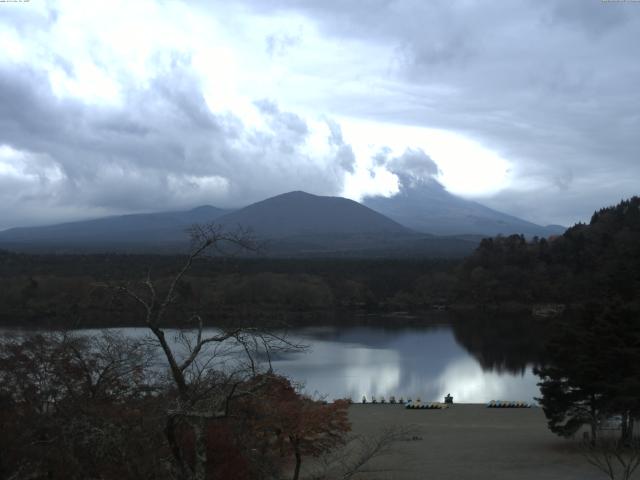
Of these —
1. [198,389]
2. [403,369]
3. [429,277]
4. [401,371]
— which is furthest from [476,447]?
[429,277]

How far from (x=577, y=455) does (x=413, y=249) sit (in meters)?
87.6

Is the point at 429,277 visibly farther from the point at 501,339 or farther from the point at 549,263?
the point at 501,339

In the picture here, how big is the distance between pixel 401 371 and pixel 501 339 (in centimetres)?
918

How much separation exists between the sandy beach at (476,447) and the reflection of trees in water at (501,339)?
5475 millimetres

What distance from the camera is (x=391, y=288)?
51.6m

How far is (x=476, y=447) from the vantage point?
11.5 meters

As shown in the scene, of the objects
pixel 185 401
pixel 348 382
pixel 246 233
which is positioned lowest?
pixel 348 382

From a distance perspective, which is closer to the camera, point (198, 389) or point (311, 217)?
point (198, 389)

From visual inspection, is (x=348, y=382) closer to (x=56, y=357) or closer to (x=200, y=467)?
(x=56, y=357)

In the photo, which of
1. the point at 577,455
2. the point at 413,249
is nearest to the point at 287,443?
the point at 577,455

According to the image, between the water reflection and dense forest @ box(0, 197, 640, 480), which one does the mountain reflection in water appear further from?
dense forest @ box(0, 197, 640, 480)

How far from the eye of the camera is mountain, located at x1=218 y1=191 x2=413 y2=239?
130125 millimetres

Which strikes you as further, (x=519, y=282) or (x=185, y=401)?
(x=519, y=282)

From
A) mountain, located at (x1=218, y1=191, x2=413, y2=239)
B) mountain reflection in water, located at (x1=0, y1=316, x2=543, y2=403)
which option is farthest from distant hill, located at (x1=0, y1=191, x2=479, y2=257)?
mountain reflection in water, located at (x1=0, y1=316, x2=543, y2=403)
